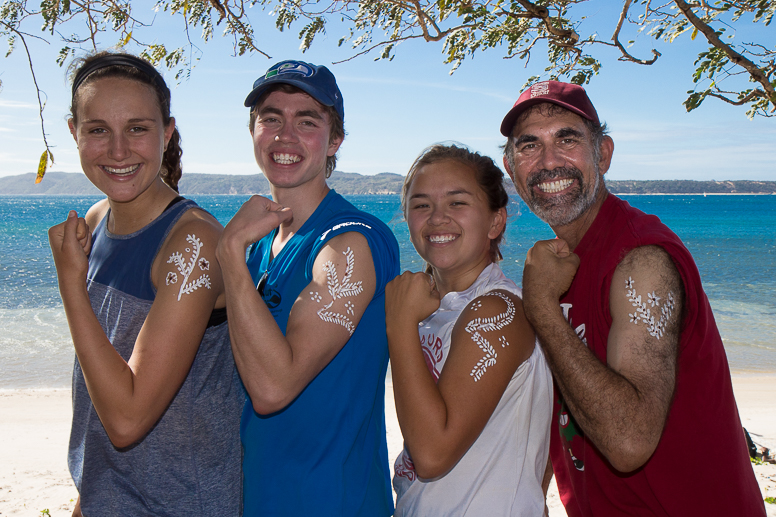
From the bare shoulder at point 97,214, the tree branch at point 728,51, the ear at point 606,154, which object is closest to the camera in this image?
the bare shoulder at point 97,214

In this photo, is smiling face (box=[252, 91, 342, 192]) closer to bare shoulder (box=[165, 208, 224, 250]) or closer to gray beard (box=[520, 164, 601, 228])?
bare shoulder (box=[165, 208, 224, 250])

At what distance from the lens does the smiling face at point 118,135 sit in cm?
206

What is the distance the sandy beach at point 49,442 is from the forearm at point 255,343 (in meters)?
1.53

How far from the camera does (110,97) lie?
205 centimetres

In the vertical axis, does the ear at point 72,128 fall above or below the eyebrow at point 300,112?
below

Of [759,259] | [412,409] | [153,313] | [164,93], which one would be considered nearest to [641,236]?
[412,409]

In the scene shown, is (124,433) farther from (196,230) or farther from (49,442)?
(49,442)

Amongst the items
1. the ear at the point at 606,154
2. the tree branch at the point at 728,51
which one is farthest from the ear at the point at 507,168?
the tree branch at the point at 728,51

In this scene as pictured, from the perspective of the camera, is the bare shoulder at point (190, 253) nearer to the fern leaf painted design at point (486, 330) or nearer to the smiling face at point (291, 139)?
the smiling face at point (291, 139)

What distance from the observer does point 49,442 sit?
7492 millimetres

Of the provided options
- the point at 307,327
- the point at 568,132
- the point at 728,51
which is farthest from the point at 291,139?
the point at 728,51

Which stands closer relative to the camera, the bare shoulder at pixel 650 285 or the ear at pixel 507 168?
the bare shoulder at pixel 650 285

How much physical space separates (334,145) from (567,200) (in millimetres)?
1091

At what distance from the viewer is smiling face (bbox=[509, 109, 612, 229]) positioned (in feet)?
7.69
